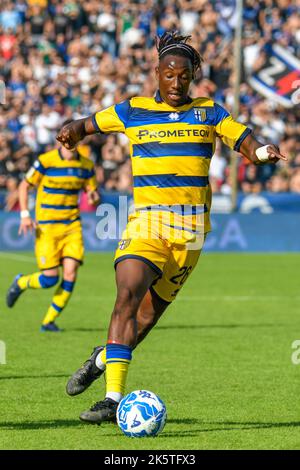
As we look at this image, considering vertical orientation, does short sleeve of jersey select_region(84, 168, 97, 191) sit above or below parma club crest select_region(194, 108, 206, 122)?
above

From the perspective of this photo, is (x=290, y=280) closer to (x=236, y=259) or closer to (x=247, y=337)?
(x=236, y=259)

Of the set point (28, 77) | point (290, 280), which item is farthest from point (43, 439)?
point (28, 77)

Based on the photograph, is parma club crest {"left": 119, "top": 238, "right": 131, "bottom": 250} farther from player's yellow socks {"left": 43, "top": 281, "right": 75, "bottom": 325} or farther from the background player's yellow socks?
player's yellow socks {"left": 43, "top": 281, "right": 75, "bottom": 325}

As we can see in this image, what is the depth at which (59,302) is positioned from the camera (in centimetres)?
1323

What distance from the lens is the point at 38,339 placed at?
12453 mm

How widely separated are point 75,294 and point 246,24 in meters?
14.7

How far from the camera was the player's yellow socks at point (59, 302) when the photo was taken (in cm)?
1322

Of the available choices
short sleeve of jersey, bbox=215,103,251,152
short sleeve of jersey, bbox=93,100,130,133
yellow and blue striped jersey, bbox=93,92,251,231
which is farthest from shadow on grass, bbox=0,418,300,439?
short sleeve of jersey, bbox=93,100,130,133

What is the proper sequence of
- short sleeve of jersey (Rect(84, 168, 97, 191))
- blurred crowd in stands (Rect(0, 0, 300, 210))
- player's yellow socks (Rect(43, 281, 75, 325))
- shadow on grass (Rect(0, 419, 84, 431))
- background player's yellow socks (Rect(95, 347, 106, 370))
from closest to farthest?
shadow on grass (Rect(0, 419, 84, 431)) < background player's yellow socks (Rect(95, 347, 106, 370)) < player's yellow socks (Rect(43, 281, 75, 325)) < short sleeve of jersey (Rect(84, 168, 97, 191)) < blurred crowd in stands (Rect(0, 0, 300, 210))

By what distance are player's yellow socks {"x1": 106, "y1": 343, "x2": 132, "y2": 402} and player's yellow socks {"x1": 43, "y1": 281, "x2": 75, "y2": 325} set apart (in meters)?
6.10

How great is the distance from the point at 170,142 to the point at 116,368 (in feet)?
5.36

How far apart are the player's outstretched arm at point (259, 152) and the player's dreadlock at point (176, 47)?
68 centimetres

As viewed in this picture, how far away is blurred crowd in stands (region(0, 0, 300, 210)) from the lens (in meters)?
25.7

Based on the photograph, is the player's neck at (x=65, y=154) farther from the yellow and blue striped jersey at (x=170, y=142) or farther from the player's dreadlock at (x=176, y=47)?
the yellow and blue striped jersey at (x=170, y=142)
